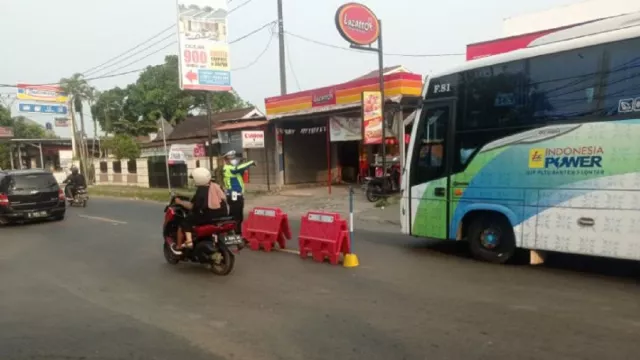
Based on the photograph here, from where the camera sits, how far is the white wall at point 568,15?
19.1 meters

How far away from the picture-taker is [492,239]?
25.8 feet

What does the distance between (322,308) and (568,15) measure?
19.6 metres

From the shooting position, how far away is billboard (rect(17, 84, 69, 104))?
126 feet

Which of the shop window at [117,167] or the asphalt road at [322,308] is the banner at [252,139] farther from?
the shop window at [117,167]

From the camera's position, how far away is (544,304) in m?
5.60

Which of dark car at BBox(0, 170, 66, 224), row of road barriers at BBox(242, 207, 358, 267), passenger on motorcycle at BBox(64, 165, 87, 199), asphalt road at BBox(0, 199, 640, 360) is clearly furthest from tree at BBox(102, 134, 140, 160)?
row of road barriers at BBox(242, 207, 358, 267)

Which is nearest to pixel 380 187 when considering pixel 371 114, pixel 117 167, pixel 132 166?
pixel 371 114

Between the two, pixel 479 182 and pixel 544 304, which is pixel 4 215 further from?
pixel 544 304

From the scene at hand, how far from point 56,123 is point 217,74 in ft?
118

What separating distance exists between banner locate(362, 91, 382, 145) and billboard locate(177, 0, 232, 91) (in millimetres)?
8294

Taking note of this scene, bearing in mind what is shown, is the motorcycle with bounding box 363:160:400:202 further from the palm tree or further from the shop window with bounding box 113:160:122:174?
the palm tree

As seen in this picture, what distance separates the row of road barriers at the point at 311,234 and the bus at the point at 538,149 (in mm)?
1509

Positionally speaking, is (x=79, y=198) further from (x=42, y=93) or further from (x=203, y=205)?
(x=42, y=93)

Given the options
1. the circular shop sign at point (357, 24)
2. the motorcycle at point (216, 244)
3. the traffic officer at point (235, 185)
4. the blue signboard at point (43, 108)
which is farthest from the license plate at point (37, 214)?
the blue signboard at point (43, 108)
